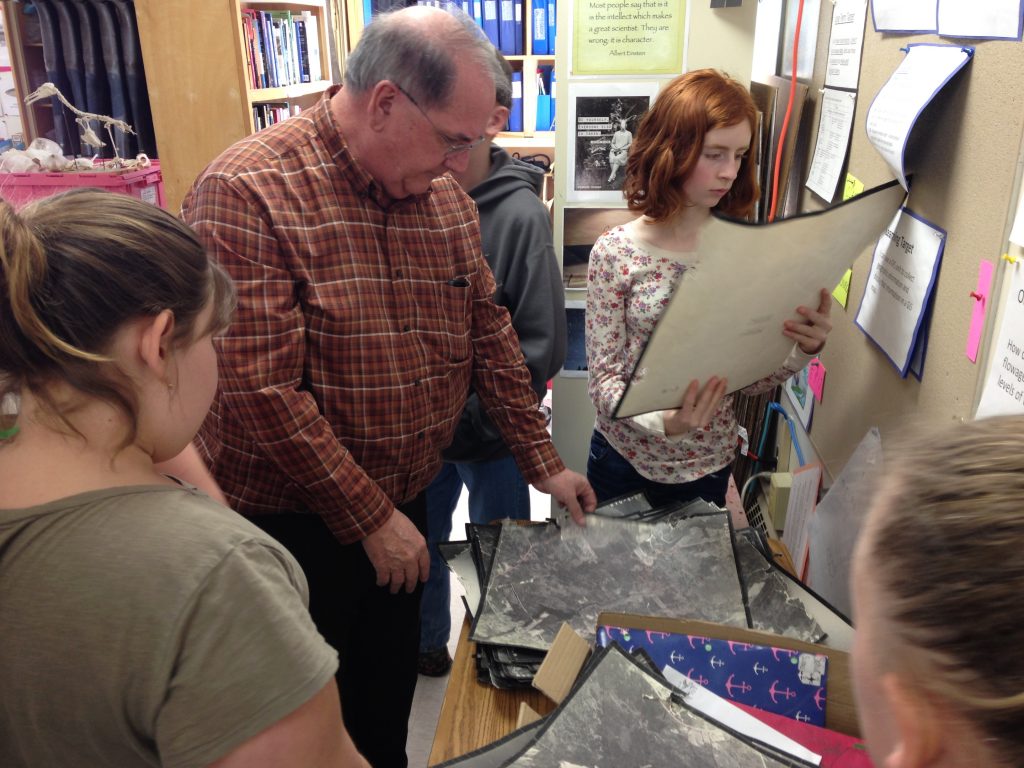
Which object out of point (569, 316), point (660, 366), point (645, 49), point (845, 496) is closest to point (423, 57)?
point (660, 366)

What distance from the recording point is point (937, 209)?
1.08 meters

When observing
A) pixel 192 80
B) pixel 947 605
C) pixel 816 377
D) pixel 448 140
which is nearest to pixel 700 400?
pixel 816 377

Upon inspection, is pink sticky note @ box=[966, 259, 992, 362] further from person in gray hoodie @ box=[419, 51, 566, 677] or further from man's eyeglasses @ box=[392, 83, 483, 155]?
person in gray hoodie @ box=[419, 51, 566, 677]

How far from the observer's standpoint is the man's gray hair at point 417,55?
46.9 inches

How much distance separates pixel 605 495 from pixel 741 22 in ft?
4.60

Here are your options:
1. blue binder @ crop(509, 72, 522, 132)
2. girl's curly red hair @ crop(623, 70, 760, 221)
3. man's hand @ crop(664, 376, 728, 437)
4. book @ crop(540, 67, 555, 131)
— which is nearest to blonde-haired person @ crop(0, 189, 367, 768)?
man's hand @ crop(664, 376, 728, 437)

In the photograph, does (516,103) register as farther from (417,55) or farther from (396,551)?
(396,551)

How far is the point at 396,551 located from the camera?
1283mm

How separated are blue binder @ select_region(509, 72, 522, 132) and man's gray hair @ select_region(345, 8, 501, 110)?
12.6 ft

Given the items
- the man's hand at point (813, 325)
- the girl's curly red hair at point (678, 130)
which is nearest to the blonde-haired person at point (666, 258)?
the girl's curly red hair at point (678, 130)

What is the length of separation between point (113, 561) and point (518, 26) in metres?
4.82

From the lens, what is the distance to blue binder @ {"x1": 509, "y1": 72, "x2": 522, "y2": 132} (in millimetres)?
4910

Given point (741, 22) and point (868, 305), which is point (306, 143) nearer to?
point (868, 305)

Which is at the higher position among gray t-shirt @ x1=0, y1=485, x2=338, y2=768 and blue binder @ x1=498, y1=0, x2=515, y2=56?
blue binder @ x1=498, y1=0, x2=515, y2=56
